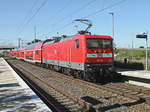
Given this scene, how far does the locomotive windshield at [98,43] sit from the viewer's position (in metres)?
15.3

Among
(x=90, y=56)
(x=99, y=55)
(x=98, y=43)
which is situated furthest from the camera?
(x=98, y=43)

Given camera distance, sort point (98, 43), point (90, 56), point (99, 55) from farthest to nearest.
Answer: point (98, 43) < point (99, 55) < point (90, 56)

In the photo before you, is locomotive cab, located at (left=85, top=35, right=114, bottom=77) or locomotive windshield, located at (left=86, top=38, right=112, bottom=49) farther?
locomotive windshield, located at (left=86, top=38, right=112, bottom=49)

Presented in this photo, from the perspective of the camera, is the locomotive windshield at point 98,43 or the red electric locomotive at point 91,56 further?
the locomotive windshield at point 98,43

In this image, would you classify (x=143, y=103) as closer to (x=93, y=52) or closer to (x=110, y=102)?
(x=110, y=102)

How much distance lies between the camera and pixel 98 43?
15.6 meters

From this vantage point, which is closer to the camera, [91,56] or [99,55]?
[91,56]

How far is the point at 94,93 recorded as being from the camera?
1179cm

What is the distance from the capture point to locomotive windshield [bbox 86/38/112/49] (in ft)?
→ 50.0

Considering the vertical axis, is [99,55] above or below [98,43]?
below

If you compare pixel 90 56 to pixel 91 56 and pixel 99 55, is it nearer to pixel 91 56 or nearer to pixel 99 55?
pixel 91 56

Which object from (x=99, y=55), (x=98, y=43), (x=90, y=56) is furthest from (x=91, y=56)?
(x=98, y=43)

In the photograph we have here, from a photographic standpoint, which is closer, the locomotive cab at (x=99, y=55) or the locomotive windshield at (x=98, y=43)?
the locomotive cab at (x=99, y=55)

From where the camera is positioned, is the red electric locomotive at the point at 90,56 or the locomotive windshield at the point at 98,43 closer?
the red electric locomotive at the point at 90,56
